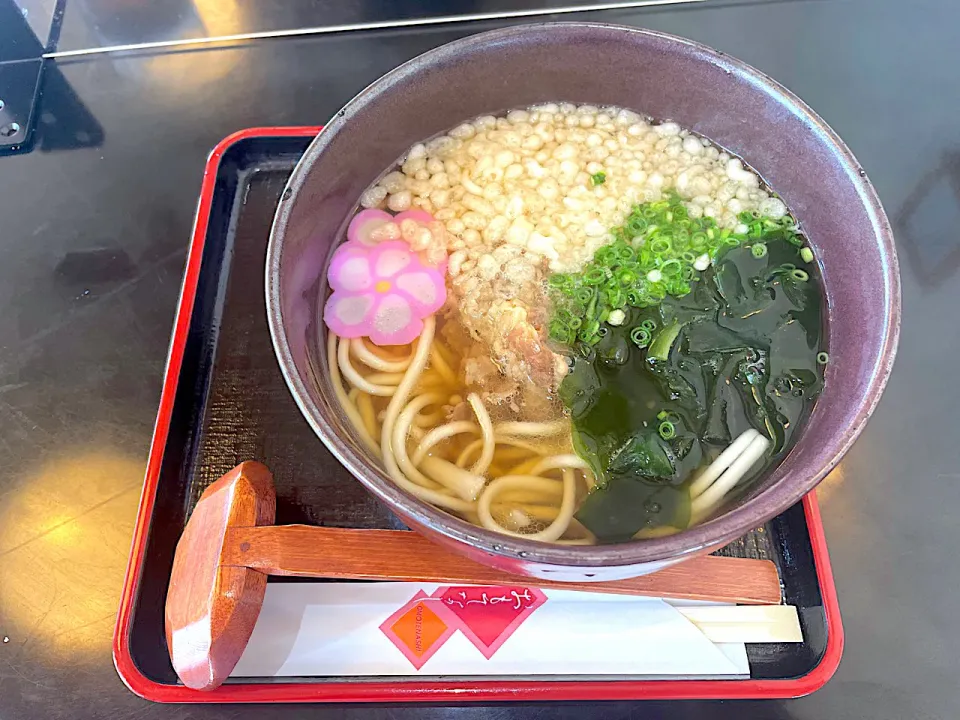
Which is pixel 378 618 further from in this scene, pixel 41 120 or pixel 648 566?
pixel 41 120

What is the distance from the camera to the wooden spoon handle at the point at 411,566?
4.56 feet

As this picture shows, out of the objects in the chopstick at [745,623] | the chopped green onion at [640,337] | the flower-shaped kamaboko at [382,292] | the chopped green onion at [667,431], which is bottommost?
the chopstick at [745,623]

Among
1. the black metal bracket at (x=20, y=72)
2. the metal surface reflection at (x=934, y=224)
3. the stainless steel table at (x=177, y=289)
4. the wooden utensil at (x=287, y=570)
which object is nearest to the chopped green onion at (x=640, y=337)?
the wooden utensil at (x=287, y=570)

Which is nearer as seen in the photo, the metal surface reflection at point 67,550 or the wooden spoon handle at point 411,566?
the wooden spoon handle at point 411,566

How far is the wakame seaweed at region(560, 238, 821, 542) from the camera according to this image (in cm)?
138

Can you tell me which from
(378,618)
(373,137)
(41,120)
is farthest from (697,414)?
(41,120)

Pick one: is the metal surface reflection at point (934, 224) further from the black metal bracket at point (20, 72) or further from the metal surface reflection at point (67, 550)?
the black metal bracket at point (20, 72)

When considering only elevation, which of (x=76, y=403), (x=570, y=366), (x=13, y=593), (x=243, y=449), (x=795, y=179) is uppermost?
(x=795, y=179)

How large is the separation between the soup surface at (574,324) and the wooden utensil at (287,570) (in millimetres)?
141

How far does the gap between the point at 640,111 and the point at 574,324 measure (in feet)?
2.10

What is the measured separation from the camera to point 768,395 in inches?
57.2

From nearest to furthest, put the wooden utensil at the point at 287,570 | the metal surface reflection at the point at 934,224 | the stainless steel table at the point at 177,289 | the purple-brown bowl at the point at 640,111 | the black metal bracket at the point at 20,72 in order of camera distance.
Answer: the purple-brown bowl at the point at 640,111, the wooden utensil at the point at 287,570, the stainless steel table at the point at 177,289, the metal surface reflection at the point at 934,224, the black metal bracket at the point at 20,72

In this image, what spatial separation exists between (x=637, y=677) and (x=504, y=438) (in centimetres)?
57

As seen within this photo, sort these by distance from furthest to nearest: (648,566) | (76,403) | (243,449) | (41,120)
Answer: (41,120), (76,403), (243,449), (648,566)
